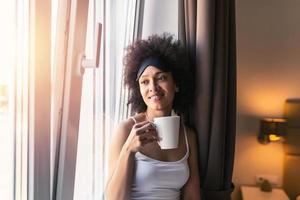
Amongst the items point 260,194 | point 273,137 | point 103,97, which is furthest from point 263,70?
point 103,97

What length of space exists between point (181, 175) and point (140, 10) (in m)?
0.80

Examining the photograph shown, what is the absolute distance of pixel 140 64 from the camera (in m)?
1.20

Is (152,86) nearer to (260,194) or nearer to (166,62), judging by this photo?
(166,62)

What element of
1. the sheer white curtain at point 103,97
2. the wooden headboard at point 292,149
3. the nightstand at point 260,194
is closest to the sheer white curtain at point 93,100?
the sheer white curtain at point 103,97

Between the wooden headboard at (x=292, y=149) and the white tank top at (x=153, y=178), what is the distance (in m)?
0.98

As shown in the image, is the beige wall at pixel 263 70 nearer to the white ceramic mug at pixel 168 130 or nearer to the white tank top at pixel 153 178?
the white tank top at pixel 153 178

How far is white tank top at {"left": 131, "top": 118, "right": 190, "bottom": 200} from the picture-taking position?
111cm

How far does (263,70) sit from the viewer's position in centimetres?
185

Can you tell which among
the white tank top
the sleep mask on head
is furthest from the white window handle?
the white tank top

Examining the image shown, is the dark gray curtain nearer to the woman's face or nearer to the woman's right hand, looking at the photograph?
the woman's face

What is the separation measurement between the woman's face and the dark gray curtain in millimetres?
137

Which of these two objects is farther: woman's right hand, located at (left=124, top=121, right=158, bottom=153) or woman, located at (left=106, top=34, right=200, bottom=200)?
woman, located at (left=106, top=34, right=200, bottom=200)

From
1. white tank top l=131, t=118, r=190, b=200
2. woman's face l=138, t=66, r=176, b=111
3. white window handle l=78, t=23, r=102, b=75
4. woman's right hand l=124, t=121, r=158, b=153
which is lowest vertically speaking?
white tank top l=131, t=118, r=190, b=200

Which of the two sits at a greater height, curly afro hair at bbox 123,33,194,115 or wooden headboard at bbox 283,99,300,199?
curly afro hair at bbox 123,33,194,115
